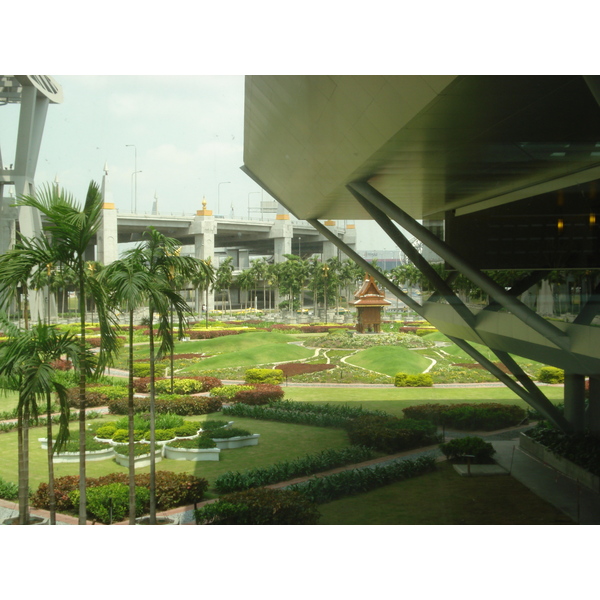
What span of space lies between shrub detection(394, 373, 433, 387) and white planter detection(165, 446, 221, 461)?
3.88 meters

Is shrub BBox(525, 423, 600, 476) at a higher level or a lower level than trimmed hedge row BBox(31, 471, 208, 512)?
higher

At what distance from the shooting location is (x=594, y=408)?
1062 centimetres

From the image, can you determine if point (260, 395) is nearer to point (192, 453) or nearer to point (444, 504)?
point (192, 453)

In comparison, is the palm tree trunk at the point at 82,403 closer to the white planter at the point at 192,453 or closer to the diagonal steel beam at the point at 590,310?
the white planter at the point at 192,453

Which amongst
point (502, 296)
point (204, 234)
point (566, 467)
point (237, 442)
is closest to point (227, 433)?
point (237, 442)

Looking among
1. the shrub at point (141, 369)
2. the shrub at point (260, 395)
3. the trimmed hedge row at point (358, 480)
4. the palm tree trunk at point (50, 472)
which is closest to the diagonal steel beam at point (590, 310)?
the trimmed hedge row at point (358, 480)

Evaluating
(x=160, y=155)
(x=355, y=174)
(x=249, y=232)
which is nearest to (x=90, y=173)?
(x=160, y=155)

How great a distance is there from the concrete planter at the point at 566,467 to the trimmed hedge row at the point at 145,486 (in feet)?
20.4

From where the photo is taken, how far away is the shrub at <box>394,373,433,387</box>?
1221cm

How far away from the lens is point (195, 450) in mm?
11234

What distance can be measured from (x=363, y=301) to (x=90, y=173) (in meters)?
6.40

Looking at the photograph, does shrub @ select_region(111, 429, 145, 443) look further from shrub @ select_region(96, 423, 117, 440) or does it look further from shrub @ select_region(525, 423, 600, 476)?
shrub @ select_region(525, 423, 600, 476)

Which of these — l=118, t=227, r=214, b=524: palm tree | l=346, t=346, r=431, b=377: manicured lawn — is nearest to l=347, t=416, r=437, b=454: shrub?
l=346, t=346, r=431, b=377: manicured lawn

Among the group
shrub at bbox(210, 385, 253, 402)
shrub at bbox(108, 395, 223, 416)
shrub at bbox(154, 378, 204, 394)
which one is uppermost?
shrub at bbox(154, 378, 204, 394)
